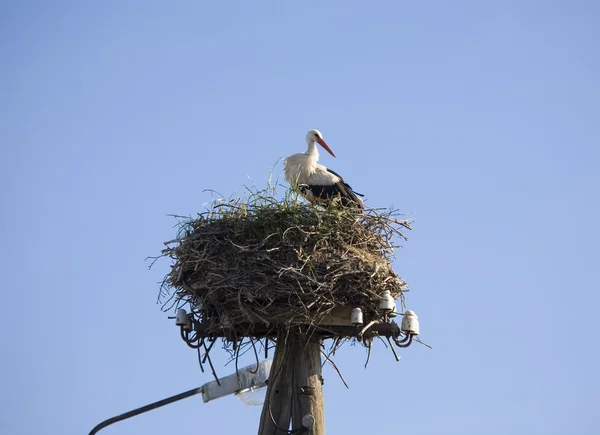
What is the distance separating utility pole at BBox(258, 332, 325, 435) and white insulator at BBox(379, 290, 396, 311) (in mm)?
551

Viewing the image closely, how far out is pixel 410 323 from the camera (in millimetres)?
6379

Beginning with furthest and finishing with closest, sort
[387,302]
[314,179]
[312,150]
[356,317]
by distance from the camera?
[312,150] < [314,179] < [387,302] < [356,317]

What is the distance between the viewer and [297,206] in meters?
6.93

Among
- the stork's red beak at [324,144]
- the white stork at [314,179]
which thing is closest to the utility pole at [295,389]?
the white stork at [314,179]

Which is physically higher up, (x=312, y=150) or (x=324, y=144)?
(x=324, y=144)

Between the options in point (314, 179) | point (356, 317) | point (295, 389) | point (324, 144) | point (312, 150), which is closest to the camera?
point (356, 317)

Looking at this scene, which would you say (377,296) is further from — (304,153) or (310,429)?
(304,153)

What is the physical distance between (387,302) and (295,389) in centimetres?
84

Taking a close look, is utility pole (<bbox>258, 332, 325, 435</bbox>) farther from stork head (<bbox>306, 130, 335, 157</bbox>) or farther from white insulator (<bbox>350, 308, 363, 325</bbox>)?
stork head (<bbox>306, 130, 335, 157</bbox>)

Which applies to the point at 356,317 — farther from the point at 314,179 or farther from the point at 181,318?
the point at 314,179

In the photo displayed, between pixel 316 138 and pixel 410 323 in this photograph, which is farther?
pixel 316 138

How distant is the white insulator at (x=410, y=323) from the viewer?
6.38m

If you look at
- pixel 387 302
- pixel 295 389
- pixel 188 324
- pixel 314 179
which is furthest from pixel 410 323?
pixel 314 179

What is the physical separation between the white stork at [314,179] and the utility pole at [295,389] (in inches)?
91.4
